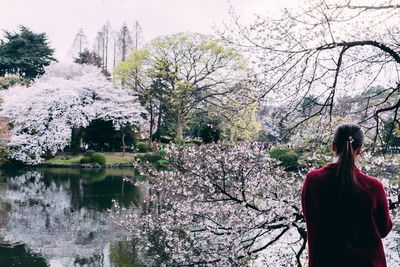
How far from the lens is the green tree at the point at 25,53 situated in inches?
1277

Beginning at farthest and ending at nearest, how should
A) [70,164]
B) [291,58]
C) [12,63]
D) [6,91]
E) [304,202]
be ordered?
[12,63]
[6,91]
[70,164]
[291,58]
[304,202]

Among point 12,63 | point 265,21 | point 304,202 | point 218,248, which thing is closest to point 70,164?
point 12,63

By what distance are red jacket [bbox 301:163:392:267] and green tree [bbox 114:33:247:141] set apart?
20685 mm

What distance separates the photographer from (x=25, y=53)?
3297cm

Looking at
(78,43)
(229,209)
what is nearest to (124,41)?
(78,43)

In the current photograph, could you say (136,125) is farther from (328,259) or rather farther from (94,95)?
(328,259)

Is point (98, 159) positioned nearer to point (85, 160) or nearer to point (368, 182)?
point (85, 160)

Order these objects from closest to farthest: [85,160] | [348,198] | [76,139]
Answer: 1. [348,198]
2. [85,160]
3. [76,139]

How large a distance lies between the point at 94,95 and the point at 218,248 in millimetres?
20965

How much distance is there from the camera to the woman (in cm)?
150

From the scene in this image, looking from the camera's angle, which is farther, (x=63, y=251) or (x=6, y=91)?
(x=6, y=91)

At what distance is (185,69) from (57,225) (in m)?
14.6

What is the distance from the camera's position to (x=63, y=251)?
325 inches

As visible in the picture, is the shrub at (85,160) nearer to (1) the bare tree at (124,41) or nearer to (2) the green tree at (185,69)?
(2) the green tree at (185,69)
